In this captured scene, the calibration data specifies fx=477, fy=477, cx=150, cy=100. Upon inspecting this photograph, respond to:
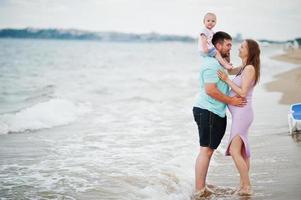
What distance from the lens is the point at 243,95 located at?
17.6ft

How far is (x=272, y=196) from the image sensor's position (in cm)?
551

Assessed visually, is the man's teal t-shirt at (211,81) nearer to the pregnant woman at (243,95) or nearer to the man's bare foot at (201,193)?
the pregnant woman at (243,95)

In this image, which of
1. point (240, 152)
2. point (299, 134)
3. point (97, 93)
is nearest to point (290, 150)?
point (299, 134)

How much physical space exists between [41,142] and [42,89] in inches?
593

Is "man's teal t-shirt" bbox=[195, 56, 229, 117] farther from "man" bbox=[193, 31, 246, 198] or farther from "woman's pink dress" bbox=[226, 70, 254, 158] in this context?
"woman's pink dress" bbox=[226, 70, 254, 158]

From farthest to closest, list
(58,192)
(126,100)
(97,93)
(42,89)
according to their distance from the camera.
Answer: (42,89), (97,93), (126,100), (58,192)

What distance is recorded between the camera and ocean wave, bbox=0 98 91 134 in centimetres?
1162

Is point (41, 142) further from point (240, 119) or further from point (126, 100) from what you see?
point (126, 100)

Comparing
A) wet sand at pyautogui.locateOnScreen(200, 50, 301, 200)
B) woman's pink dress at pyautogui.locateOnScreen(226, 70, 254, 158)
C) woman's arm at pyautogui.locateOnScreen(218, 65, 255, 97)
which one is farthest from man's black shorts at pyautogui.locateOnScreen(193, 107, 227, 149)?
wet sand at pyautogui.locateOnScreen(200, 50, 301, 200)

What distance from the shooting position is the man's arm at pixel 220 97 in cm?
532

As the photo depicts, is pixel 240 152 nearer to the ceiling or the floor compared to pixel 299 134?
nearer to the ceiling

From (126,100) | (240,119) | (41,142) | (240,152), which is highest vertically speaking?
(240,119)

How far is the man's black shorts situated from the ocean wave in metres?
6.79

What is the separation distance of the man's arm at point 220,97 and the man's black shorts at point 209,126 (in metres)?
0.21
